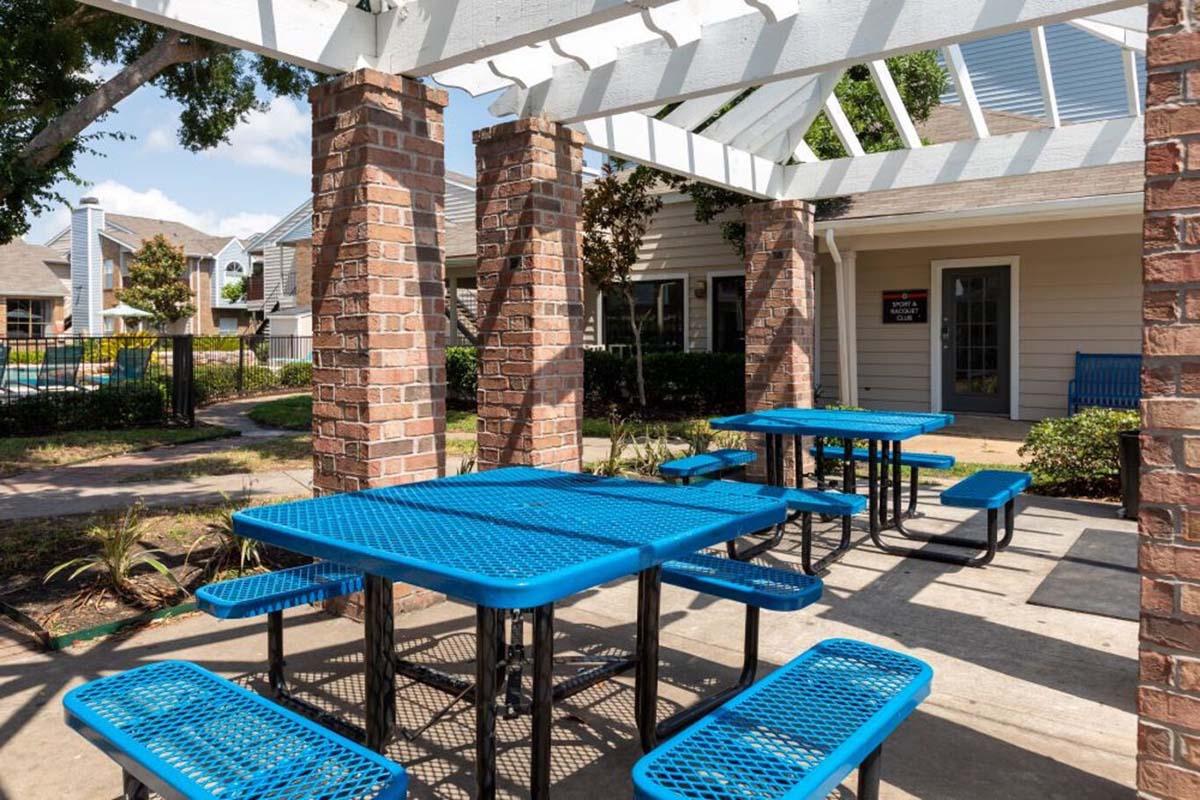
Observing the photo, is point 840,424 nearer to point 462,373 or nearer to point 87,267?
point 462,373

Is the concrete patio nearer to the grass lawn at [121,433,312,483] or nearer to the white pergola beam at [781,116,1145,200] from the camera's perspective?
the white pergola beam at [781,116,1145,200]

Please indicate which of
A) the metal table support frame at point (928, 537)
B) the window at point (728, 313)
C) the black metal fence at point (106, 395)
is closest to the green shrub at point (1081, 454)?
the metal table support frame at point (928, 537)

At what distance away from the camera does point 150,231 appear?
133ft

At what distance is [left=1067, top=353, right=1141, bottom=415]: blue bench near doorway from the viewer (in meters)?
10.6

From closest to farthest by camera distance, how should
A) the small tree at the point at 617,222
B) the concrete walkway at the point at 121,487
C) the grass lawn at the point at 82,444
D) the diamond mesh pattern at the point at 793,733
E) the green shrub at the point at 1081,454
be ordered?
the diamond mesh pattern at the point at 793,733 < the concrete walkway at the point at 121,487 < the green shrub at the point at 1081,454 < the grass lawn at the point at 82,444 < the small tree at the point at 617,222

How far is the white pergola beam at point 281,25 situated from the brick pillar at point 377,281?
16cm

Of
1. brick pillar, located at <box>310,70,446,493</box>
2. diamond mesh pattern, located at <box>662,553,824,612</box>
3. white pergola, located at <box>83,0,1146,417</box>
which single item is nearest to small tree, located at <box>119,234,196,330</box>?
white pergola, located at <box>83,0,1146,417</box>

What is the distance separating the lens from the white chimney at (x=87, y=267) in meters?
37.7

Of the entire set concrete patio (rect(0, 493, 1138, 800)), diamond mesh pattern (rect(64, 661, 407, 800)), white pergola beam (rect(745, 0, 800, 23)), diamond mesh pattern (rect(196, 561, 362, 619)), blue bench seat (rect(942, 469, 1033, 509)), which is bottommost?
concrete patio (rect(0, 493, 1138, 800))

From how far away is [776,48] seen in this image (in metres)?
4.41

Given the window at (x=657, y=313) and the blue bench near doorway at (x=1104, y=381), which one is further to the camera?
the window at (x=657, y=313)

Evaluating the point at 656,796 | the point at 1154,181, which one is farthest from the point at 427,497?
the point at 1154,181

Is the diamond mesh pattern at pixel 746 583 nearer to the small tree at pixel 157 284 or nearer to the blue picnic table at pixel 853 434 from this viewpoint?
the blue picnic table at pixel 853 434

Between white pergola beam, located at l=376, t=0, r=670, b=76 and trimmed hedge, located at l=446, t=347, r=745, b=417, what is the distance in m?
8.71
